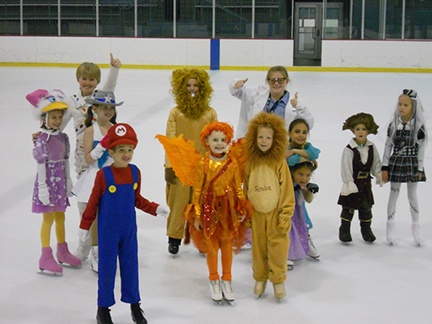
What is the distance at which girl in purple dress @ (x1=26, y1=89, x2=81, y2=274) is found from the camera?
14.4 feet

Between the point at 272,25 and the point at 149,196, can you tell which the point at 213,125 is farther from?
the point at 272,25

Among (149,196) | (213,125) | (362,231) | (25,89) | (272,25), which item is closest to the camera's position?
(213,125)

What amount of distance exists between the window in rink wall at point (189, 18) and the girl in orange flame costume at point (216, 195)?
19.2 metres

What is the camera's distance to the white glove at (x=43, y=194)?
4.37m

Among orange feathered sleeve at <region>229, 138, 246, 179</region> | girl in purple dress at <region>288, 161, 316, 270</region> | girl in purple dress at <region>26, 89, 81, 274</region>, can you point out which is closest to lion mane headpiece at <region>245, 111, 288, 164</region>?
orange feathered sleeve at <region>229, 138, 246, 179</region>

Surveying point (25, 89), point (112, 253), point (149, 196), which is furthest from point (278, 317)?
point (25, 89)

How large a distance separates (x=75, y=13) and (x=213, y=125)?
1996cm

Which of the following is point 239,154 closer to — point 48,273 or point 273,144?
point 273,144

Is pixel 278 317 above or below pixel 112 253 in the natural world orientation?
below

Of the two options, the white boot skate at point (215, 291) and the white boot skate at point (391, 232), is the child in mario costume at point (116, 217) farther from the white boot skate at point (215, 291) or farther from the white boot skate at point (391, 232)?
the white boot skate at point (391, 232)

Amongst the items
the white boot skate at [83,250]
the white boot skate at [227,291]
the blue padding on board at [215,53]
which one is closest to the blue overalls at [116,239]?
the white boot skate at [227,291]

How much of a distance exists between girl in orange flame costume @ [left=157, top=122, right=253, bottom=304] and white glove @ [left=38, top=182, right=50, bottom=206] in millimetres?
857

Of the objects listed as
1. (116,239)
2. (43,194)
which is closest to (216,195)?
(116,239)

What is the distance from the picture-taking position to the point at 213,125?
4.01 metres
